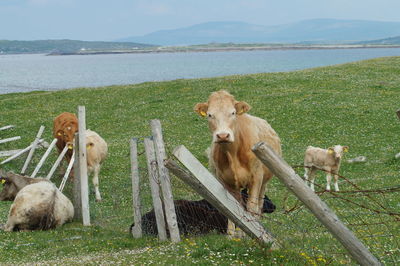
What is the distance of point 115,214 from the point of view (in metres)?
19.0

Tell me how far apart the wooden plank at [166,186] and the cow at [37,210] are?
5.37m

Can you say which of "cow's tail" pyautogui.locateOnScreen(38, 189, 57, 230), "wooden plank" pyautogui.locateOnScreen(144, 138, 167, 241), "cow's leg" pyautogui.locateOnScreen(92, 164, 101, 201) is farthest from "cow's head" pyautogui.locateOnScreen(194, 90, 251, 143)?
"cow's leg" pyautogui.locateOnScreen(92, 164, 101, 201)

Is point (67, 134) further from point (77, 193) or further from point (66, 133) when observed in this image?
point (77, 193)

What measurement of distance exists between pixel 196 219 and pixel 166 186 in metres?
1.86

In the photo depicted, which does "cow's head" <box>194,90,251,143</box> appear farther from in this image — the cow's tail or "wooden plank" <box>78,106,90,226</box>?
the cow's tail

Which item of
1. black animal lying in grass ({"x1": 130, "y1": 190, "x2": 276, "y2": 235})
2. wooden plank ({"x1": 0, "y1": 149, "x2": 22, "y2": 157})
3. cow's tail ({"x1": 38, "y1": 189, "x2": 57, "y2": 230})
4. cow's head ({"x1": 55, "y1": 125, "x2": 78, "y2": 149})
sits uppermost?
cow's head ({"x1": 55, "y1": 125, "x2": 78, "y2": 149})

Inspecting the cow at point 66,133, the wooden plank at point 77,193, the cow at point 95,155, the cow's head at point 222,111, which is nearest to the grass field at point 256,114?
the wooden plank at point 77,193

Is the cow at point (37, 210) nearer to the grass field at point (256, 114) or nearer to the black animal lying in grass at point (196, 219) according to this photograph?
the grass field at point (256, 114)

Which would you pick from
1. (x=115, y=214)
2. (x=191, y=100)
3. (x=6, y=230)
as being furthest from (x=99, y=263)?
(x=191, y=100)

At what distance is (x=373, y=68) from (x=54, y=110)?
32.2 meters

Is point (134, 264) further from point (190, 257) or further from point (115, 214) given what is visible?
point (115, 214)

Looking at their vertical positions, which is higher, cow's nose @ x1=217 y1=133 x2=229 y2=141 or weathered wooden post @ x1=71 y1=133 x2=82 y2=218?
cow's nose @ x1=217 y1=133 x2=229 y2=141

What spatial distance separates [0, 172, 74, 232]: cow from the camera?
16344 mm

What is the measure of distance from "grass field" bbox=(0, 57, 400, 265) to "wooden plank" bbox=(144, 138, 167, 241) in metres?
Answer: 0.37
